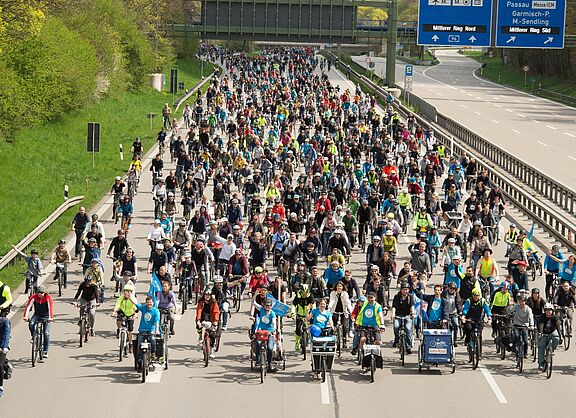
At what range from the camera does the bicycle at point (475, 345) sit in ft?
68.4

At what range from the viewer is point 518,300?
21141mm

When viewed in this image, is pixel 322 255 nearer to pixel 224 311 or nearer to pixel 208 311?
pixel 224 311

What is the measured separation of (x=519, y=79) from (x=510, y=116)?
41.4 metres

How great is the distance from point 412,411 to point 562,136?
5200 centimetres

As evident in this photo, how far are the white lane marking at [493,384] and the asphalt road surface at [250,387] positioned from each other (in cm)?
1

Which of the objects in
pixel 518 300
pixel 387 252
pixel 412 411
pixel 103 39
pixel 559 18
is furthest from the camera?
pixel 103 39

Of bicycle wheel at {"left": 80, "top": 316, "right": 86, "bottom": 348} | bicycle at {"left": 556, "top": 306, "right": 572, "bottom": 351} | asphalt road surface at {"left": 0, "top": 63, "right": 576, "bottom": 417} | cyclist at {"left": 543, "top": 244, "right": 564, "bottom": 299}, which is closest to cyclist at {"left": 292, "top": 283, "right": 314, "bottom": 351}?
asphalt road surface at {"left": 0, "top": 63, "right": 576, "bottom": 417}

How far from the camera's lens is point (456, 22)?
66.2 meters

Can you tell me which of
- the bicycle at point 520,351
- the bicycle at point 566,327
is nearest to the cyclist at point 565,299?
the bicycle at point 566,327

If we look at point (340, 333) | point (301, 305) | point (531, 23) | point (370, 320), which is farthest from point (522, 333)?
point (531, 23)

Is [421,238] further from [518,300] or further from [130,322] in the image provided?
[130,322]

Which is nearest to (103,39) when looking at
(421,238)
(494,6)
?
(494,6)

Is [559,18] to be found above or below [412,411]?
above

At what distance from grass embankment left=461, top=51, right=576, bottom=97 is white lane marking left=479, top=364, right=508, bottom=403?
82276 mm
